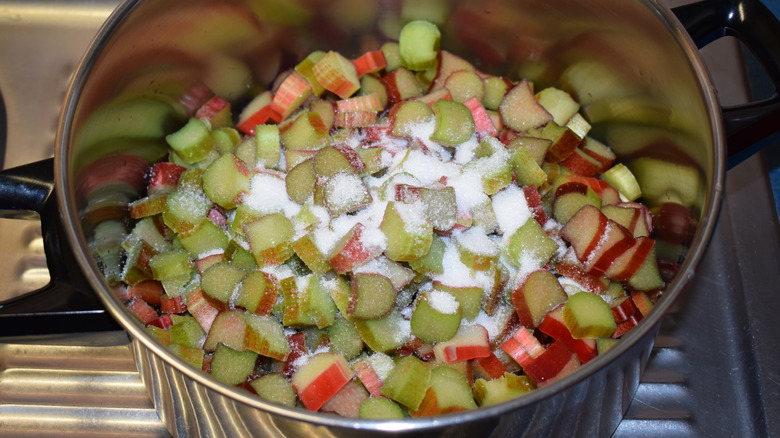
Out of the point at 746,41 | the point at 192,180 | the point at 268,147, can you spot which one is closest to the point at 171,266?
the point at 192,180

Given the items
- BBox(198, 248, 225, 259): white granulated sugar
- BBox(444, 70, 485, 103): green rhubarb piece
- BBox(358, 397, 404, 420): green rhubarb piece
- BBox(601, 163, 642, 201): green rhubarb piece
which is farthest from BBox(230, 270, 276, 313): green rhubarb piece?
BBox(601, 163, 642, 201): green rhubarb piece

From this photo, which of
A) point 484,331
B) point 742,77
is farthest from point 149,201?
point 742,77

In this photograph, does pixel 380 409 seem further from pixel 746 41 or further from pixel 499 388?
pixel 746 41

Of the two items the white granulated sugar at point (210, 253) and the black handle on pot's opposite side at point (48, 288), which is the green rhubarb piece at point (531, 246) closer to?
the white granulated sugar at point (210, 253)

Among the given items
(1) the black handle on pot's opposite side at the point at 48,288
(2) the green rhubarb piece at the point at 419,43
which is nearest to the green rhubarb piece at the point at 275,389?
(1) the black handle on pot's opposite side at the point at 48,288

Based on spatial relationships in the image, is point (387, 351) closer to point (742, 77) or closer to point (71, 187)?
point (71, 187)
